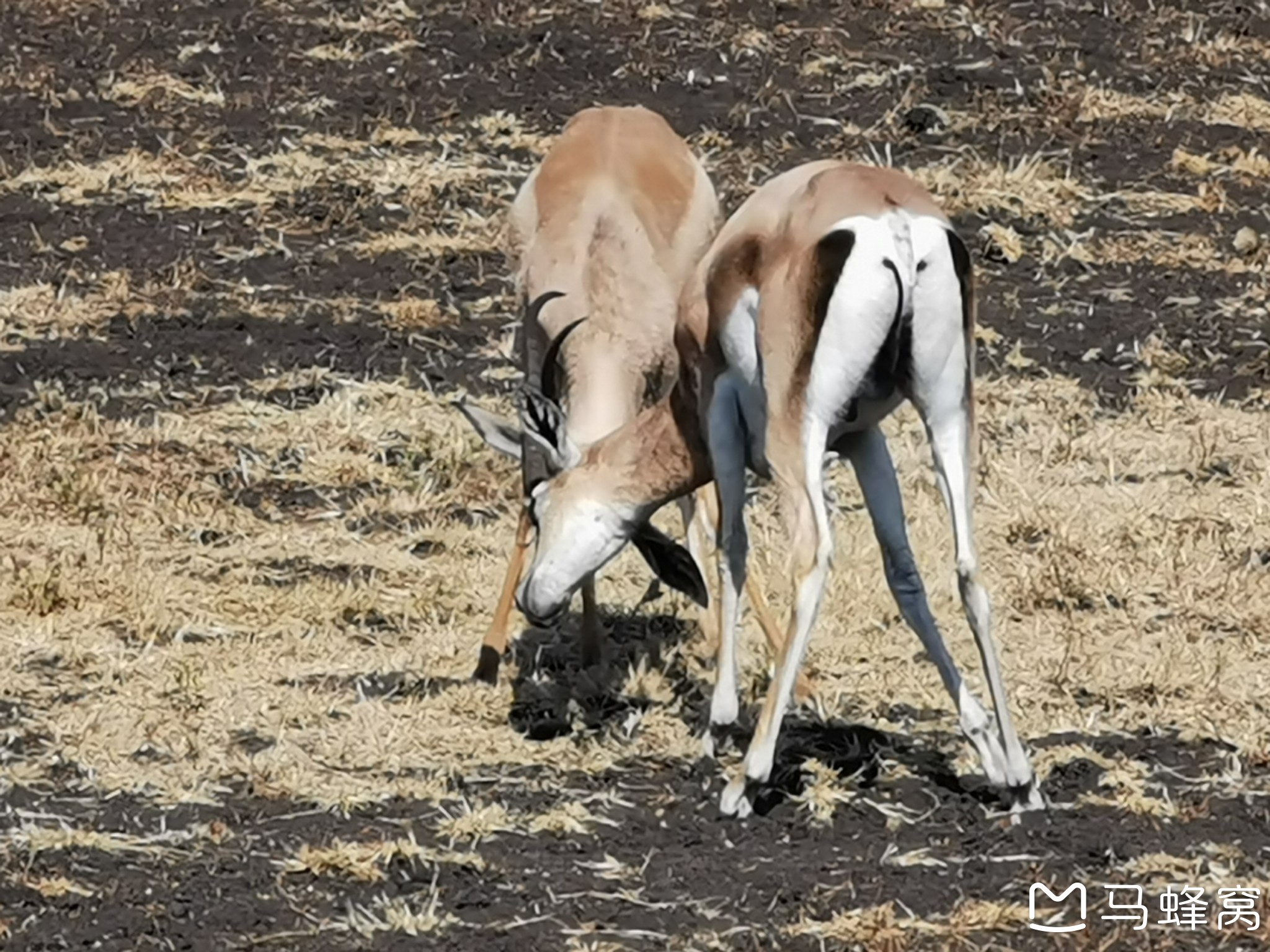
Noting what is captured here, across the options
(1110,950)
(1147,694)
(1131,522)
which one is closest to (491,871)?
(1110,950)

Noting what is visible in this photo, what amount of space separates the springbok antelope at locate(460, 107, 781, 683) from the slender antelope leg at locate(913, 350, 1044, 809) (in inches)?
42.2

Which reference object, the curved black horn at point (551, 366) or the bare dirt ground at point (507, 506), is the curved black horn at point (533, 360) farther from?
the bare dirt ground at point (507, 506)

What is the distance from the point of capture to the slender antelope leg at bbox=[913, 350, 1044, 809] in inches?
257

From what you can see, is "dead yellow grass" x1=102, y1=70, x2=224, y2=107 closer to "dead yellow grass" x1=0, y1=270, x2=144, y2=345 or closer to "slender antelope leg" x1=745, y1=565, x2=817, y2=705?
"dead yellow grass" x1=0, y1=270, x2=144, y2=345

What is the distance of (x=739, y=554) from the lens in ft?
23.9

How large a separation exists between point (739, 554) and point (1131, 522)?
2.45 meters

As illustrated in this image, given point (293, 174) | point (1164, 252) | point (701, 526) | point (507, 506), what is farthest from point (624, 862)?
point (293, 174)

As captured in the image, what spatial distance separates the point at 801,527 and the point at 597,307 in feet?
5.54

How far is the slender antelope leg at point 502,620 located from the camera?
26.2 feet

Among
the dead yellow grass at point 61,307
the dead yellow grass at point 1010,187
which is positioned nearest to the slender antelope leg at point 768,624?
the dead yellow grass at point 61,307

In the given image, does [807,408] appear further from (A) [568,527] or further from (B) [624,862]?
(B) [624,862]

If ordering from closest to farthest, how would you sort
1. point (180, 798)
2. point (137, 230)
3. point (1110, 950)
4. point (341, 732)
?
1. point (1110, 950)
2. point (180, 798)
3. point (341, 732)
4. point (137, 230)

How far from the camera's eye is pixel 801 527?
659 cm

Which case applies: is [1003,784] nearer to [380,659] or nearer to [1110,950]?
[1110,950]
